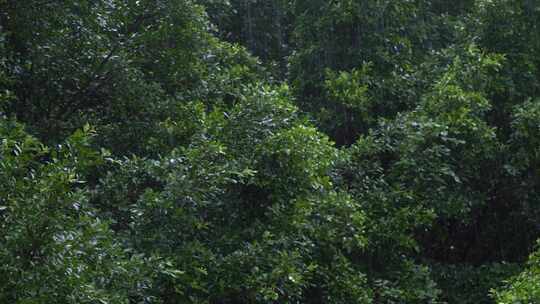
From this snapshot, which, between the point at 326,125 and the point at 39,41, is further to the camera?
the point at 326,125

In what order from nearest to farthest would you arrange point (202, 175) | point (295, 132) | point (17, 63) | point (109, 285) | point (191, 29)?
point (109, 285) → point (202, 175) → point (295, 132) → point (17, 63) → point (191, 29)

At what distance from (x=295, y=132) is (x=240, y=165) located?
48 cm

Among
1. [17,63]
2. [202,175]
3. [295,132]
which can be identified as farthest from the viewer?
[17,63]

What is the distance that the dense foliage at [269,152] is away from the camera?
228 inches

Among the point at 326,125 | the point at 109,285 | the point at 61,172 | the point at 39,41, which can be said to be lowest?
the point at 109,285

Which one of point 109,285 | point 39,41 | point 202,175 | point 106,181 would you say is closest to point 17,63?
point 39,41

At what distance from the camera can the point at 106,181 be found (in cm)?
725

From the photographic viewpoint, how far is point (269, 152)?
7.23 meters

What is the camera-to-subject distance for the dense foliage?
19.0 feet

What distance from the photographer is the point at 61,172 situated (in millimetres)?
5215

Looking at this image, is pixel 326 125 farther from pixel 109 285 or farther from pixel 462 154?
pixel 109 285

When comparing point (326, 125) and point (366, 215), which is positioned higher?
point (326, 125)

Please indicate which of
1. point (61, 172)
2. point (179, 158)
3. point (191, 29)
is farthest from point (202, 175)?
point (191, 29)

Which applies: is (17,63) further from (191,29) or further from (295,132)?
(295,132)
